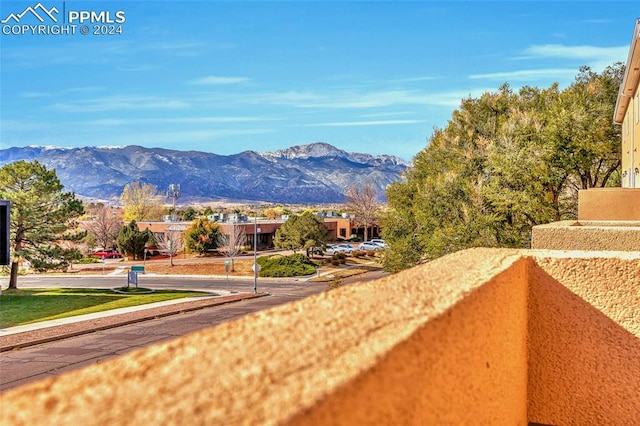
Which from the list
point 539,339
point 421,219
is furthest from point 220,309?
point 539,339

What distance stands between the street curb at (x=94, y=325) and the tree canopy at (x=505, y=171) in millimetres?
9966

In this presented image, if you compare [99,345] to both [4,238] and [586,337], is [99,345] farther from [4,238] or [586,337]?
[586,337]

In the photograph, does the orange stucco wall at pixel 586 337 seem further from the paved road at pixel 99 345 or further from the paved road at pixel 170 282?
the paved road at pixel 170 282

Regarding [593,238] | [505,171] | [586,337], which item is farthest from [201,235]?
[586,337]

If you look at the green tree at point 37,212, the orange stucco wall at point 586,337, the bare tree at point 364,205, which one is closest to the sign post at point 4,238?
the green tree at point 37,212

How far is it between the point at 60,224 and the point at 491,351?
43.8 m

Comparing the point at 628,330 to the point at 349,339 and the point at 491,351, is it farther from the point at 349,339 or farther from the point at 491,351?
the point at 349,339

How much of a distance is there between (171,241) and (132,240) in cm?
541

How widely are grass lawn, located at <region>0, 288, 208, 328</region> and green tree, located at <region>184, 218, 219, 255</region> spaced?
23.0 metres

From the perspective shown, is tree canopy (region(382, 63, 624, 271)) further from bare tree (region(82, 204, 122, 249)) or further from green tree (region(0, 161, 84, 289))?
bare tree (region(82, 204, 122, 249))

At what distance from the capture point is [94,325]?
1083 inches

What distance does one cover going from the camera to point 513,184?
25.9m

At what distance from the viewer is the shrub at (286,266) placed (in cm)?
5409

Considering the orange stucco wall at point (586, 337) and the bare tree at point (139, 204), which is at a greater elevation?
the bare tree at point (139, 204)
